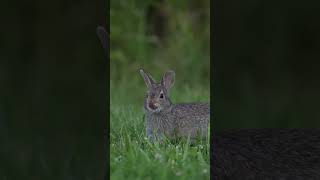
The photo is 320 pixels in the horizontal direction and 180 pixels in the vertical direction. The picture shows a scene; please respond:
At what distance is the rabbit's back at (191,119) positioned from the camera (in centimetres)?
300

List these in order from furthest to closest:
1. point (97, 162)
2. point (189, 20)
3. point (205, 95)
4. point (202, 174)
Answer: point (189, 20) → point (205, 95) → point (97, 162) → point (202, 174)

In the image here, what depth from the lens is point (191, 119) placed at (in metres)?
3.01

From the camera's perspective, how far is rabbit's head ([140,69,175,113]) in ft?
9.75

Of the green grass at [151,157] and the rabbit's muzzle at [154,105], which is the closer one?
the green grass at [151,157]

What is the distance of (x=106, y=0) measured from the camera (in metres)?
3.02

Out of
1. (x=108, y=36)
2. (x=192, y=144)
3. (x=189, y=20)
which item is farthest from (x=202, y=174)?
(x=189, y=20)

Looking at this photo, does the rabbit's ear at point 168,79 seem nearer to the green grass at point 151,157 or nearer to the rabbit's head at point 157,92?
the rabbit's head at point 157,92

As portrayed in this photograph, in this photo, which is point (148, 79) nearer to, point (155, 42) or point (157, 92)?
point (157, 92)

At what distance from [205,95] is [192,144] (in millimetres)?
460
